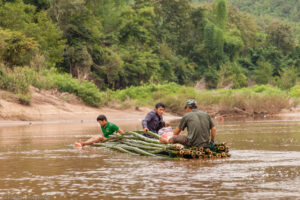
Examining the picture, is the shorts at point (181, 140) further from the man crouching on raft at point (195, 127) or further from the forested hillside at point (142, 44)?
the forested hillside at point (142, 44)

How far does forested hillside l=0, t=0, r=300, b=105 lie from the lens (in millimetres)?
41969

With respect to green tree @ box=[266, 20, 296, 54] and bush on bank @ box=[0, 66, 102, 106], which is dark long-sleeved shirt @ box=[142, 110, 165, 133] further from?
green tree @ box=[266, 20, 296, 54]

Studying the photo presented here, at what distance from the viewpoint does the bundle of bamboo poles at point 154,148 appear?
12141 mm

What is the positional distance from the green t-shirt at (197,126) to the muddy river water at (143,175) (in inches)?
19.3

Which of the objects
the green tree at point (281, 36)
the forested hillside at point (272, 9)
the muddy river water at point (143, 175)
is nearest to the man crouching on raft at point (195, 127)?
the muddy river water at point (143, 175)

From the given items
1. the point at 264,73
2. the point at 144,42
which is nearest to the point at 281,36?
the point at 264,73

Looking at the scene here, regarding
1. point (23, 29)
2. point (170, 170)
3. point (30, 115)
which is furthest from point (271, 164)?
point (23, 29)

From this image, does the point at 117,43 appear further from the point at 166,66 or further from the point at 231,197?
the point at 231,197

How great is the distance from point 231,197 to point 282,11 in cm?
10641

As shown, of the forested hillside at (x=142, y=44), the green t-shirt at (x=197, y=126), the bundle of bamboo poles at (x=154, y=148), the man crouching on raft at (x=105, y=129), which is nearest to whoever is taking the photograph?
the green t-shirt at (x=197, y=126)

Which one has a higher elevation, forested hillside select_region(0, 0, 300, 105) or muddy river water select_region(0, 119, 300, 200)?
forested hillside select_region(0, 0, 300, 105)

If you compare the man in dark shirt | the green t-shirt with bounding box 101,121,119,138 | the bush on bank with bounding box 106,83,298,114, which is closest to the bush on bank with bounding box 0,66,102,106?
the bush on bank with bounding box 106,83,298,114

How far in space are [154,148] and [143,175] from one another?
297cm

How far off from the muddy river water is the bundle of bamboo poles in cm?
22
